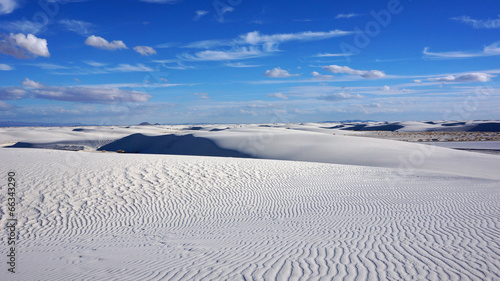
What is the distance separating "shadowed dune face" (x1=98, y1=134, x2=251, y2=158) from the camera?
2978 centimetres

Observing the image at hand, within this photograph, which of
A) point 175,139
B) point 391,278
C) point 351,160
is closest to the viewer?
point 391,278

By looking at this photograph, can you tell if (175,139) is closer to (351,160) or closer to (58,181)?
(351,160)

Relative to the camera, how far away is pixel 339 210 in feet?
32.5

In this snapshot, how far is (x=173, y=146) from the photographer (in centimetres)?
3353

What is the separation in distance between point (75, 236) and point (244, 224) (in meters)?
4.28

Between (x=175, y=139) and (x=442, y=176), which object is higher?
(x=175, y=139)

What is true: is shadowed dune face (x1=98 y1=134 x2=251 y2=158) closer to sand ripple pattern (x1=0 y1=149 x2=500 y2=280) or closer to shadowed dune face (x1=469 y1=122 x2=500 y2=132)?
sand ripple pattern (x1=0 y1=149 x2=500 y2=280)

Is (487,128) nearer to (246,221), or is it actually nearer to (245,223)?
(246,221)

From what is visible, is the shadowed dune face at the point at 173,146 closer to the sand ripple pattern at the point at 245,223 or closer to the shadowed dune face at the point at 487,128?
the sand ripple pattern at the point at 245,223

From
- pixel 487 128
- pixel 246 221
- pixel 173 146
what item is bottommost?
pixel 246 221

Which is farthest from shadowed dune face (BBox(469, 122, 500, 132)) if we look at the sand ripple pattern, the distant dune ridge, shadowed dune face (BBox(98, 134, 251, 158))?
the sand ripple pattern

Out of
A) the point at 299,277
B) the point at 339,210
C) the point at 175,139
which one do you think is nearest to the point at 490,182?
the point at 339,210

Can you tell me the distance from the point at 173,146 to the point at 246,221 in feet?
84.4

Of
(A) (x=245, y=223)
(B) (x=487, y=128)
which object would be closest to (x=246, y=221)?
(A) (x=245, y=223)
